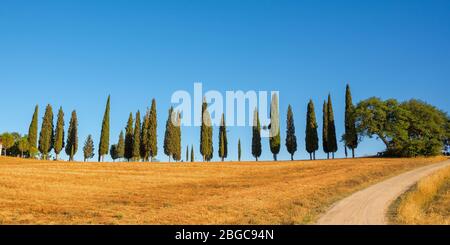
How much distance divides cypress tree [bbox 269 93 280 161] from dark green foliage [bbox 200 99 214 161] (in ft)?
39.9

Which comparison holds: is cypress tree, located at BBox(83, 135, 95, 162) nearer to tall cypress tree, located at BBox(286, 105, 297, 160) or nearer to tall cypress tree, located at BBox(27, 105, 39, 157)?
tall cypress tree, located at BBox(27, 105, 39, 157)

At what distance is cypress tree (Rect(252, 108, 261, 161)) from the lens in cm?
7731

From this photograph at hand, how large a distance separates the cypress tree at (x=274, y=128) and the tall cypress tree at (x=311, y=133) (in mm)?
5860

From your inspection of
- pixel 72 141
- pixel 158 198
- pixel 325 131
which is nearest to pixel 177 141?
pixel 72 141

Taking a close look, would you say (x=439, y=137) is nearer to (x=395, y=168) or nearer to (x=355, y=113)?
(x=355, y=113)

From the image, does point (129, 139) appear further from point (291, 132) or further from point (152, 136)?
point (291, 132)

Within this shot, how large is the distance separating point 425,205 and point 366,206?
3580mm

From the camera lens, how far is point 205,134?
74.7 m

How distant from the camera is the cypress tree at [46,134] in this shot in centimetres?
6941

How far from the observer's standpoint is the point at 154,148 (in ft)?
224

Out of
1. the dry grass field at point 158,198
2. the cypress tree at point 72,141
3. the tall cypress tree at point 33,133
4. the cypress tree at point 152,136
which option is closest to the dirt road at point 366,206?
the dry grass field at point 158,198

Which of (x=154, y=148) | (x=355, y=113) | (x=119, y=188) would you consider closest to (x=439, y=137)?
(x=355, y=113)

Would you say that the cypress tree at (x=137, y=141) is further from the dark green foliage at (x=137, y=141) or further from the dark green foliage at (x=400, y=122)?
the dark green foliage at (x=400, y=122)
